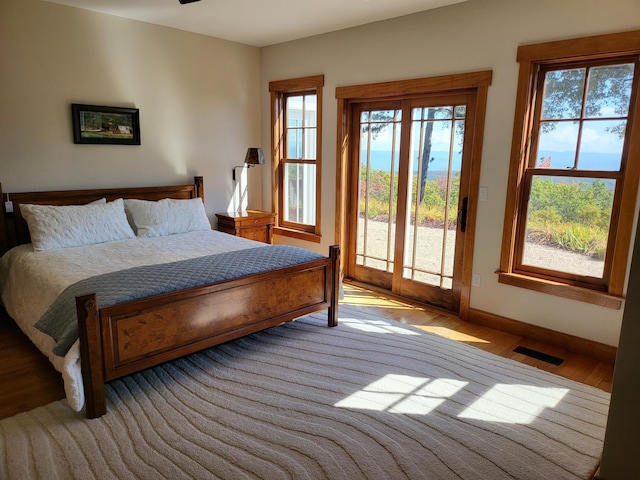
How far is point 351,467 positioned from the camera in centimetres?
201

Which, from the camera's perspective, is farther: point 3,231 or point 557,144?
point 3,231

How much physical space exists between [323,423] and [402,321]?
1.66 m

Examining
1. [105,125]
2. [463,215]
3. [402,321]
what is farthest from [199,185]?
[463,215]

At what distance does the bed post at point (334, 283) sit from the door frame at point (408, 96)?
1142 mm

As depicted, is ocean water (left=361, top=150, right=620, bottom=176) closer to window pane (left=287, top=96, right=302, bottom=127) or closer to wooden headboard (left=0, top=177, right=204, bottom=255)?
window pane (left=287, top=96, right=302, bottom=127)

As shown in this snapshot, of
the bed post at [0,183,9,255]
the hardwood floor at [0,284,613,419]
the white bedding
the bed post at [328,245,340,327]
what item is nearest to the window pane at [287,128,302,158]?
the white bedding

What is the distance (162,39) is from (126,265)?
2.60 metres

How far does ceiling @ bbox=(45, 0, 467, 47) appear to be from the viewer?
369cm

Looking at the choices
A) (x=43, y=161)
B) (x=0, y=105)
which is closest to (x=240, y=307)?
(x=43, y=161)

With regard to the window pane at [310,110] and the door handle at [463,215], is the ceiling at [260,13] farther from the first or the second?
the door handle at [463,215]

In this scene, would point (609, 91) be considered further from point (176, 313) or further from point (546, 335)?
point (176, 313)

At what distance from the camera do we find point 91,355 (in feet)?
7.38

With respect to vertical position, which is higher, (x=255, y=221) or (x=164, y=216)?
(x=164, y=216)

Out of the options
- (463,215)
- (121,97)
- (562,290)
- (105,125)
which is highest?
(121,97)
